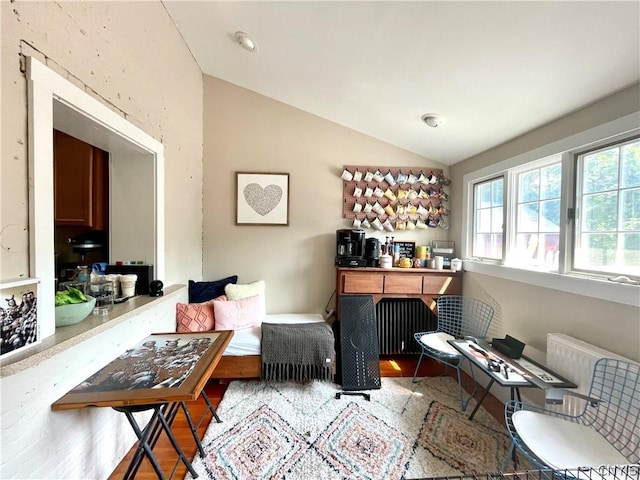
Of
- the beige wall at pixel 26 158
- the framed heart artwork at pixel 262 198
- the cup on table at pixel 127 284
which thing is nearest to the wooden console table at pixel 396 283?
the framed heart artwork at pixel 262 198

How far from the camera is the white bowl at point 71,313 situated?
1.21 meters

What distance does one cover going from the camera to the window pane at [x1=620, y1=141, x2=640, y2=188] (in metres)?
1.46

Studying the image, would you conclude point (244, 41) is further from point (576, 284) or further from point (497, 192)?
point (576, 284)

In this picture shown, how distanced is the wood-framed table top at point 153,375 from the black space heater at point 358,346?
3.99 ft

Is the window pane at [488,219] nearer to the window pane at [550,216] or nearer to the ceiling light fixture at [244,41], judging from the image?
the window pane at [550,216]

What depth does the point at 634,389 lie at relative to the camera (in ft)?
4.15

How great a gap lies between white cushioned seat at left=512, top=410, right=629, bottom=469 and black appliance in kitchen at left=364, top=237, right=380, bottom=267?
1.69 metres

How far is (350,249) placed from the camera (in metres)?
2.86

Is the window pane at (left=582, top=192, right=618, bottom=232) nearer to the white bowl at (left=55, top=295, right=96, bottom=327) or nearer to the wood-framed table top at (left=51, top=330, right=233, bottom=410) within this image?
the wood-framed table top at (left=51, top=330, right=233, bottom=410)

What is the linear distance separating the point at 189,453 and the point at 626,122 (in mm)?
3300

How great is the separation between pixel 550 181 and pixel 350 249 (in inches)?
70.9

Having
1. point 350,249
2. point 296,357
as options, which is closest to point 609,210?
point 350,249

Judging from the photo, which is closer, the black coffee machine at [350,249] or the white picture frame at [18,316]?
the white picture frame at [18,316]

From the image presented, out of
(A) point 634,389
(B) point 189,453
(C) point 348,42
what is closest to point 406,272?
(A) point 634,389
